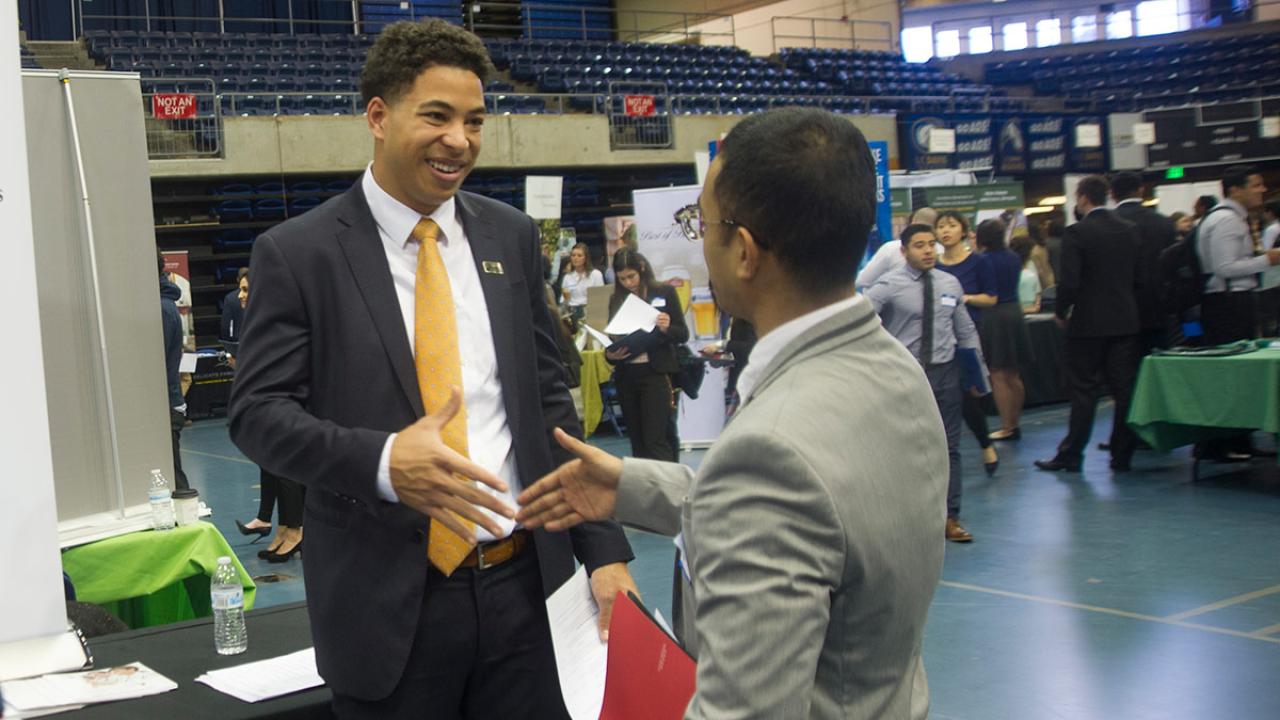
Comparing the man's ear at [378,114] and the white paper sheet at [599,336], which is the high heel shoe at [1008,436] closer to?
the white paper sheet at [599,336]

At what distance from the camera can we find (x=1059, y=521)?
6.21 m

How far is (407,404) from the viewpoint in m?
1.69

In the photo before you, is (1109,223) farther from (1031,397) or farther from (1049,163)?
(1049,163)

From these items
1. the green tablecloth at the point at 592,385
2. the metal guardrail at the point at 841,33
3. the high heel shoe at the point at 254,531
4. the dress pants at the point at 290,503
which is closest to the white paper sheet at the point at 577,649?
the dress pants at the point at 290,503

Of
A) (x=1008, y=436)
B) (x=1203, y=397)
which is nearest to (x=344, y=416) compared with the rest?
(x=1203, y=397)

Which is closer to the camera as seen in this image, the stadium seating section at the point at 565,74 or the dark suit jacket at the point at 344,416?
the dark suit jacket at the point at 344,416

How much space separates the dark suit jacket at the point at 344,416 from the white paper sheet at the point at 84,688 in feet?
A: 1.95

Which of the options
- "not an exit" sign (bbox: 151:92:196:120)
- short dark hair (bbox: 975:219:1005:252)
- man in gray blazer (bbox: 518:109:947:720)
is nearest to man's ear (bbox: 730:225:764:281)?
man in gray blazer (bbox: 518:109:947:720)

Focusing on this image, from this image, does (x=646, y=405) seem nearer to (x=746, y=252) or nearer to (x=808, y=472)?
(x=746, y=252)

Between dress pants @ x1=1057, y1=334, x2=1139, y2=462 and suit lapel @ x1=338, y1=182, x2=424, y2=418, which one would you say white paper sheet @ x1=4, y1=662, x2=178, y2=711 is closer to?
suit lapel @ x1=338, y1=182, x2=424, y2=418

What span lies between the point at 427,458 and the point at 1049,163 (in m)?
20.9

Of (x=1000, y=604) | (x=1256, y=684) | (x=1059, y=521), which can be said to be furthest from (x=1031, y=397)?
(x=1256, y=684)

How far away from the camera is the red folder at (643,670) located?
1255mm

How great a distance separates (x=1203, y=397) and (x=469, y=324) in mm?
6215
